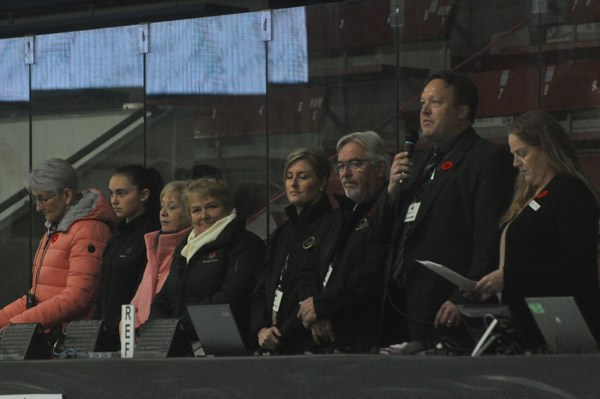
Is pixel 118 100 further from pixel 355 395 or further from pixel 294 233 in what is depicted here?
pixel 355 395

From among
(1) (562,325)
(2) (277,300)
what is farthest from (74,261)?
(1) (562,325)

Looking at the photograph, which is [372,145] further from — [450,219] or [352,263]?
[450,219]

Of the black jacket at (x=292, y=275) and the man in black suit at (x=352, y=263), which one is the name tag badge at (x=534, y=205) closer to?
the man in black suit at (x=352, y=263)

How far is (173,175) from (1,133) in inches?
45.5

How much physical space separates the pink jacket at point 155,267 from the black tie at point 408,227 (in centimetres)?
130

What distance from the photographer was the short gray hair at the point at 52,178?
18.3 feet

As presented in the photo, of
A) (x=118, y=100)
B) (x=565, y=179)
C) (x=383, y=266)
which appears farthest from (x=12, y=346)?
(x=118, y=100)

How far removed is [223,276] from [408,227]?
98 centimetres

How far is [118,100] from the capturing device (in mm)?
6473

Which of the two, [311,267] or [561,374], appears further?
[311,267]

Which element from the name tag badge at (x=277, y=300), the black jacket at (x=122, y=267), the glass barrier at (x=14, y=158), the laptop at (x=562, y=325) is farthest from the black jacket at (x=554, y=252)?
the glass barrier at (x=14, y=158)

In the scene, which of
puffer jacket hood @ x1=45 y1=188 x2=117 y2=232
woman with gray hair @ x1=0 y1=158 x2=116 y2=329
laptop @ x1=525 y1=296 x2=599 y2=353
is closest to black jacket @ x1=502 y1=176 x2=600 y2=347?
laptop @ x1=525 y1=296 x2=599 y2=353

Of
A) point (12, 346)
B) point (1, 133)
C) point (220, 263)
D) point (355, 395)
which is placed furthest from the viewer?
point (1, 133)

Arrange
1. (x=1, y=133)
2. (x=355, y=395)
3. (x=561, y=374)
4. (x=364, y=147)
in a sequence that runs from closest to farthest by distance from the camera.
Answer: (x=561, y=374) → (x=355, y=395) → (x=364, y=147) → (x=1, y=133)
